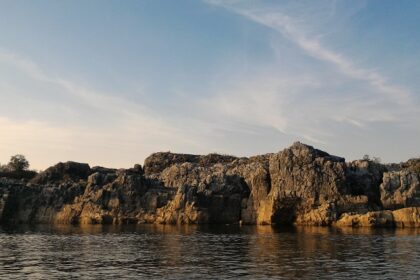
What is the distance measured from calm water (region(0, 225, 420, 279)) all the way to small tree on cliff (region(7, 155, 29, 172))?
401 ft

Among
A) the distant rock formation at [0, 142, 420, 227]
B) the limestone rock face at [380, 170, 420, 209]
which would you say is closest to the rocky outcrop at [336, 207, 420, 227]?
the distant rock formation at [0, 142, 420, 227]

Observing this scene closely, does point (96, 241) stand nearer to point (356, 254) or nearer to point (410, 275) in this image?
point (356, 254)

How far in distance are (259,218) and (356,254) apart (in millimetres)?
56219

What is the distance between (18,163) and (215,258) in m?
151

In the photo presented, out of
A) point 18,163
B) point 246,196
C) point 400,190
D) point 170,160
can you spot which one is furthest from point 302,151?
point 18,163

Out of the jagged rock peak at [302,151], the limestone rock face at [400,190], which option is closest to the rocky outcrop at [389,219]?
the limestone rock face at [400,190]

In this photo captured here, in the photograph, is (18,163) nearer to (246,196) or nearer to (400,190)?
(246,196)

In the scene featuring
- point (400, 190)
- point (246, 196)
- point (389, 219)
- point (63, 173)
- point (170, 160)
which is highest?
point (170, 160)

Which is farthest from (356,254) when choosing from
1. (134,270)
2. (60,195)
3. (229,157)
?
(229,157)

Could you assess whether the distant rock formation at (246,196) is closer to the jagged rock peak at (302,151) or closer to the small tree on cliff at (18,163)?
the jagged rock peak at (302,151)

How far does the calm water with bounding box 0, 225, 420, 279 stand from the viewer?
34.7 m

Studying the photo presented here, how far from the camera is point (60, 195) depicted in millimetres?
118562

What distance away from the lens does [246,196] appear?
10950cm

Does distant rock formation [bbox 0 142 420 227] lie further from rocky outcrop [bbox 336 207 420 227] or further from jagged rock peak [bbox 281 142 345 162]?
rocky outcrop [bbox 336 207 420 227]
